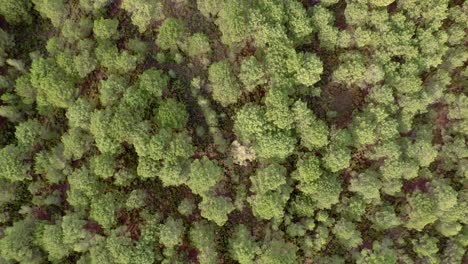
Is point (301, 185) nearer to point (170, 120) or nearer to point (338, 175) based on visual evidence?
point (338, 175)

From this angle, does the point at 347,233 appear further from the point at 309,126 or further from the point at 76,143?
the point at 76,143

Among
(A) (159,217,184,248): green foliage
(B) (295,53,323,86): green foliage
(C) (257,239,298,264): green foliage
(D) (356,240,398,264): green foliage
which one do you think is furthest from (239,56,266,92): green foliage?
(D) (356,240,398,264): green foliage

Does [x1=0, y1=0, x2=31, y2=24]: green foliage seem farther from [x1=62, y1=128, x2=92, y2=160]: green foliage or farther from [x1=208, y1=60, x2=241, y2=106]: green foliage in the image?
[x1=208, y1=60, x2=241, y2=106]: green foliage

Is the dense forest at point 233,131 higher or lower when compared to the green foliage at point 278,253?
higher

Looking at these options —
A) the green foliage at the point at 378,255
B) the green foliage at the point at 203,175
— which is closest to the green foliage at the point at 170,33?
the green foliage at the point at 203,175

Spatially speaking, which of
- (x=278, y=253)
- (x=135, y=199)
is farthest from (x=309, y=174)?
(x=135, y=199)

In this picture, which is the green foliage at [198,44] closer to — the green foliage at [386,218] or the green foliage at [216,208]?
the green foliage at [216,208]
